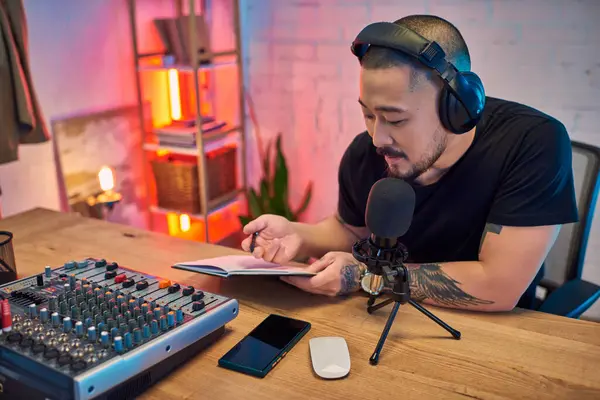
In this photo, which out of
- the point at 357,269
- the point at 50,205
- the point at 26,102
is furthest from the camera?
the point at 50,205

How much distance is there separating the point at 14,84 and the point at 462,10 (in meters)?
1.83

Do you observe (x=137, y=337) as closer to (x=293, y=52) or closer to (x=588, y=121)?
(x=588, y=121)

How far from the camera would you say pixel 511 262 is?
1.13 metres

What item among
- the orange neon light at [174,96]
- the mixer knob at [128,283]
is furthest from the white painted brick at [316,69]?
the mixer knob at [128,283]

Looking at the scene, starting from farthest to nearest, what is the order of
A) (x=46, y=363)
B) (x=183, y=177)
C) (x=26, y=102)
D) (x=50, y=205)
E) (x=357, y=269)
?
(x=183, y=177) < (x=50, y=205) < (x=26, y=102) < (x=357, y=269) < (x=46, y=363)

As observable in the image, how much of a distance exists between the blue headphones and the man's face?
32 mm

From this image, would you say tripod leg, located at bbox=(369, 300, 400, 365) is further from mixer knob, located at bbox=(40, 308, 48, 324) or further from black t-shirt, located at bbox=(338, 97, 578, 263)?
mixer knob, located at bbox=(40, 308, 48, 324)

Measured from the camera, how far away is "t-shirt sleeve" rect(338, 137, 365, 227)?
1495 millimetres

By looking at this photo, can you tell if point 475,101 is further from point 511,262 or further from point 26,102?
point 26,102

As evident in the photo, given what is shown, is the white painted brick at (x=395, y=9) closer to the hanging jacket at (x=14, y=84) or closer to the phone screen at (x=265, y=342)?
the hanging jacket at (x=14, y=84)

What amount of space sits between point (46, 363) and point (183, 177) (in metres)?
1.99

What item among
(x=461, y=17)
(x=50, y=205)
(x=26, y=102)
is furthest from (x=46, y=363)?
(x=461, y=17)

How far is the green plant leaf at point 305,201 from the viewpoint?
2845 millimetres

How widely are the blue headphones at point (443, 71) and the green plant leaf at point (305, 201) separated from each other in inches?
70.0
